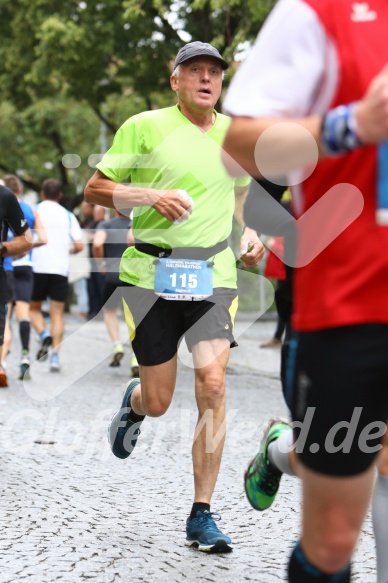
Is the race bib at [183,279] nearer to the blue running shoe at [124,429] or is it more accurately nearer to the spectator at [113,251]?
the blue running shoe at [124,429]

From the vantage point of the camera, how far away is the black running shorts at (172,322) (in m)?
5.25

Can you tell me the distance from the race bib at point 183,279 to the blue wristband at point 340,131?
2633 mm

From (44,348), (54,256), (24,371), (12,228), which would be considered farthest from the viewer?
(44,348)

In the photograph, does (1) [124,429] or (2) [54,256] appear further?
(2) [54,256]

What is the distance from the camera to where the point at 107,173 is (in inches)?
206

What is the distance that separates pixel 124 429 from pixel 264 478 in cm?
194

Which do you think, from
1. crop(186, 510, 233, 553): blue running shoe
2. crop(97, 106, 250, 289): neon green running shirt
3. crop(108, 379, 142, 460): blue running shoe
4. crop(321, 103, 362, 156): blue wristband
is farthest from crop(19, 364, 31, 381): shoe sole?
crop(321, 103, 362, 156): blue wristband

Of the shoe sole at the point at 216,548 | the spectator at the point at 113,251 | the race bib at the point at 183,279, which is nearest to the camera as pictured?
the shoe sole at the point at 216,548

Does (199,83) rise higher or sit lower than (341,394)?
higher

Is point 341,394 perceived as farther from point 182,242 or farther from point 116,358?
point 116,358

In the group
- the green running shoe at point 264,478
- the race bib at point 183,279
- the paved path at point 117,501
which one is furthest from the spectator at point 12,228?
the green running shoe at point 264,478

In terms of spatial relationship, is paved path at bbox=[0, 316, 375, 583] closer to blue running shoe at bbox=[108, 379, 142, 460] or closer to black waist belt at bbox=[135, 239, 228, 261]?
blue running shoe at bbox=[108, 379, 142, 460]

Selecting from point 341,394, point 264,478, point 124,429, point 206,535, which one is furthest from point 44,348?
point 341,394

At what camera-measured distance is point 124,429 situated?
19.2ft
